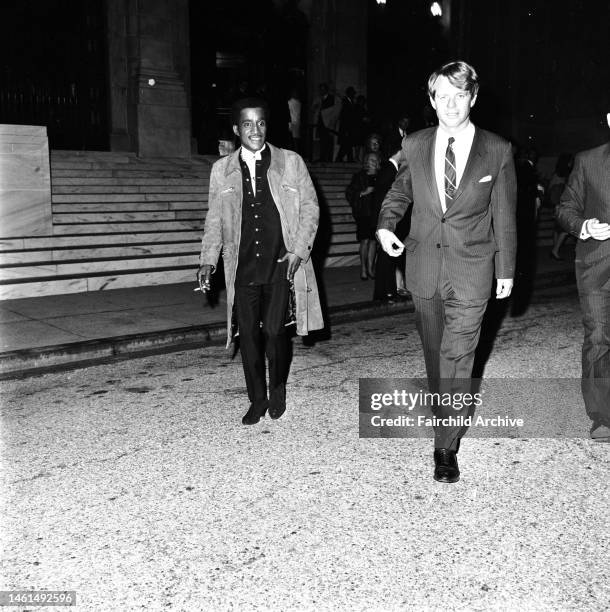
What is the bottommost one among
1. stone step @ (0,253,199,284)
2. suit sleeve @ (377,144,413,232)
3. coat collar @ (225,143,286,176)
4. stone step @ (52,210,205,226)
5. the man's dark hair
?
stone step @ (0,253,199,284)

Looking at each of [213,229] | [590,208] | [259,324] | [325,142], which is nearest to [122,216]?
[213,229]

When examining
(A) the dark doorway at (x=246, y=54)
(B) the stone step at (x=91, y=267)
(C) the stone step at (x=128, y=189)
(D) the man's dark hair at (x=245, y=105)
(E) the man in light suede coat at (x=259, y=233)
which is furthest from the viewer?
(A) the dark doorway at (x=246, y=54)

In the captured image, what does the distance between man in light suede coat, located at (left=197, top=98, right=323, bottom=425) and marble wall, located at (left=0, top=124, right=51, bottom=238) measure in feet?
23.5

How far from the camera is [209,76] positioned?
21.5 meters

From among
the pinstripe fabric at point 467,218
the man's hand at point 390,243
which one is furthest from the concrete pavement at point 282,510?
the man's hand at point 390,243

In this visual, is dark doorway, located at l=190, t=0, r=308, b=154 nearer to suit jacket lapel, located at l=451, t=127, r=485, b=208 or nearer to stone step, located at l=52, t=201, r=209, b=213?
stone step, located at l=52, t=201, r=209, b=213

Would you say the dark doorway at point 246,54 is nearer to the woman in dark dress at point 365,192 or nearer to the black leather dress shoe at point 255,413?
the woman in dark dress at point 365,192

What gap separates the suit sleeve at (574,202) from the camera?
14.0ft

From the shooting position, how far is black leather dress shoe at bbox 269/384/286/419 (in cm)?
492

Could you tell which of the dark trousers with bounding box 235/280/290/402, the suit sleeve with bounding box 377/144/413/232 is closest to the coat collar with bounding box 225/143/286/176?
the dark trousers with bounding box 235/280/290/402

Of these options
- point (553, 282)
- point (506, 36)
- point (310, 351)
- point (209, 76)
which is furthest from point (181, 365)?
point (506, 36)

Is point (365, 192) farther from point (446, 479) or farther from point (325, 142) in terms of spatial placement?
point (325, 142)

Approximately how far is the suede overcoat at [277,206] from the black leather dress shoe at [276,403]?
2.27ft

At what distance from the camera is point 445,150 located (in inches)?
148
